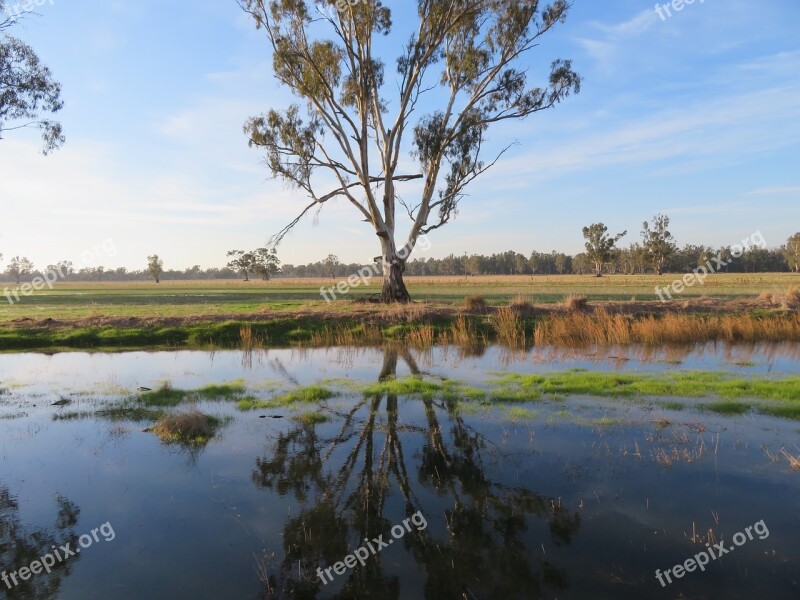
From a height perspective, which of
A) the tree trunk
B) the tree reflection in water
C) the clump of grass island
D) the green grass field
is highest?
the tree trunk

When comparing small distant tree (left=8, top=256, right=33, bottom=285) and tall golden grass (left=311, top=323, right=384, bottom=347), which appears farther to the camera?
small distant tree (left=8, top=256, right=33, bottom=285)

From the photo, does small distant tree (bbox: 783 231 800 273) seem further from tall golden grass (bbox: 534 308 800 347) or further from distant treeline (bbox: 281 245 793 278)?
tall golden grass (bbox: 534 308 800 347)

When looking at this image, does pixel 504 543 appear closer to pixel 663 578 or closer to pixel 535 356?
pixel 663 578

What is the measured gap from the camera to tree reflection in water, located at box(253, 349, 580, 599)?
493 centimetres

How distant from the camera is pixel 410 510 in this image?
6324mm

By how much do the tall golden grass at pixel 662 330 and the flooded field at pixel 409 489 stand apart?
6525 mm

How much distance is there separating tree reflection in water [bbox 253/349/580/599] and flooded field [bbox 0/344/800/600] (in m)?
0.03

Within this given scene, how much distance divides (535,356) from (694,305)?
13.3 metres

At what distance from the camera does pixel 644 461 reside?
7.50 metres

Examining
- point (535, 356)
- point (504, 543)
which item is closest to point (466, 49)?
point (535, 356)

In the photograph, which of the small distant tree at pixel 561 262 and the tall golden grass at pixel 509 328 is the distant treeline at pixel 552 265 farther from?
the tall golden grass at pixel 509 328

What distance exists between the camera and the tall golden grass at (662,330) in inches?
764

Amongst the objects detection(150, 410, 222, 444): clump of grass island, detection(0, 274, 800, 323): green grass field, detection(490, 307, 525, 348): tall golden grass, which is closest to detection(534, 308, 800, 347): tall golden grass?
detection(490, 307, 525, 348): tall golden grass

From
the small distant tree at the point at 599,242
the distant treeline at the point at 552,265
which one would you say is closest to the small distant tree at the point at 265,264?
the distant treeline at the point at 552,265
